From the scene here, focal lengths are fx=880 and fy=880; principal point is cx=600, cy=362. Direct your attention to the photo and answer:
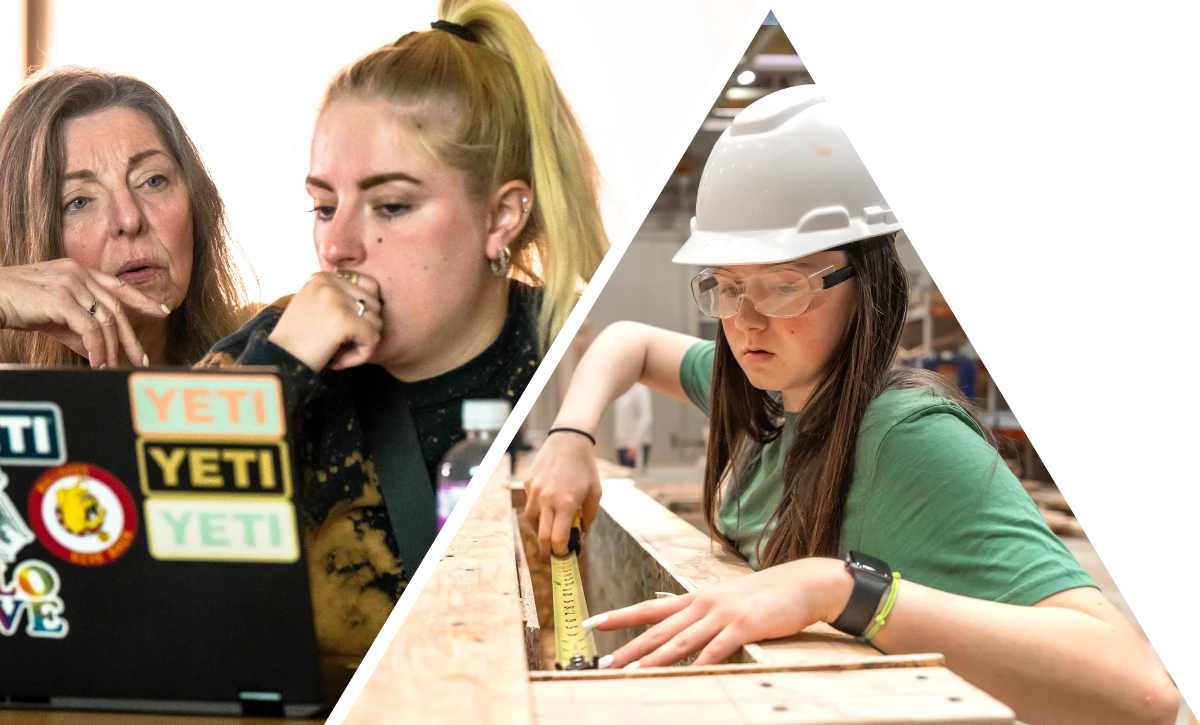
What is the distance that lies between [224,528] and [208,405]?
12cm

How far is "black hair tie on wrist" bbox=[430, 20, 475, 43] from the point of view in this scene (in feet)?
2.68

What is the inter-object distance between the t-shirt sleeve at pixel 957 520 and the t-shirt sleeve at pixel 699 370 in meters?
0.31

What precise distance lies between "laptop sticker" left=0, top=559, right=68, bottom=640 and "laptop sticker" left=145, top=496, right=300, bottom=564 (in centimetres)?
12

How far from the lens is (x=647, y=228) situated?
2.92 feet

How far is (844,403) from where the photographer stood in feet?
2.89

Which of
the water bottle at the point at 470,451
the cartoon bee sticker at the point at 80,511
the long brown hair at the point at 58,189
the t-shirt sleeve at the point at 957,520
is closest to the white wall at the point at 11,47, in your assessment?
the long brown hair at the point at 58,189

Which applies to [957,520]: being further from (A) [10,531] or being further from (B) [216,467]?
(A) [10,531]

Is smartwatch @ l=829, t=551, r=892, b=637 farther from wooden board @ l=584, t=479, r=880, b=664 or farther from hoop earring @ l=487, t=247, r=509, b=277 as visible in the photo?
hoop earring @ l=487, t=247, r=509, b=277

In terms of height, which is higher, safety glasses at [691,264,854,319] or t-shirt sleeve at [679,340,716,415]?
safety glasses at [691,264,854,319]

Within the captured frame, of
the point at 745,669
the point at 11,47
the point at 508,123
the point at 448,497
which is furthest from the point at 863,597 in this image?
the point at 11,47

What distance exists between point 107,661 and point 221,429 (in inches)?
10.6

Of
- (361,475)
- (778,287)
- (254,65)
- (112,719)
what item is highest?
(254,65)

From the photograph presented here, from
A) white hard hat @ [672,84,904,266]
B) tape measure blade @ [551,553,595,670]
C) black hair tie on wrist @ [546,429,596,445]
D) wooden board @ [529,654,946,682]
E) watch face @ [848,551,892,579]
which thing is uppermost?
white hard hat @ [672,84,904,266]

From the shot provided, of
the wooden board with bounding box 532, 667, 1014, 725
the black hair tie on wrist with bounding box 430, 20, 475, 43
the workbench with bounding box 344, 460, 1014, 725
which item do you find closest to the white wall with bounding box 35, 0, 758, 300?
the black hair tie on wrist with bounding box 430, 20, 475, 43
